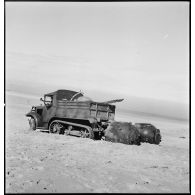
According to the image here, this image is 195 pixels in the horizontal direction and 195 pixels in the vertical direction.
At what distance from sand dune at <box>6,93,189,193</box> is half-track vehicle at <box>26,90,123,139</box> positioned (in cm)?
145

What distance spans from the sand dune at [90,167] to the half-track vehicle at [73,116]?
57.0 inches

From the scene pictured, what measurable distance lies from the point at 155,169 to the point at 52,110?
25.0 feet

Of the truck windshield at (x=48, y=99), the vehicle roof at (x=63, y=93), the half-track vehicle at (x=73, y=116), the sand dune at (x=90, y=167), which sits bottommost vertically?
the sand dune at (x=90, y=167)

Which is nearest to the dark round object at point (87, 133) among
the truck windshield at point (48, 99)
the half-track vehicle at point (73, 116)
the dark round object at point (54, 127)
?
the half-track vehicle at point (73, 116)

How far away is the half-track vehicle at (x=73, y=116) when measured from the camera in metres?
13.3

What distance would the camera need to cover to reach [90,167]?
8.18 meters

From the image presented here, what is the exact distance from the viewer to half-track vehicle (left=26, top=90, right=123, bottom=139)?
13252 mm

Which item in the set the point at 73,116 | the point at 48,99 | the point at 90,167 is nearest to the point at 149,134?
the point at 73,116

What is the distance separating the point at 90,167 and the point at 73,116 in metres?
5.71

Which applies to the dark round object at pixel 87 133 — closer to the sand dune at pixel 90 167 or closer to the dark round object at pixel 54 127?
the sand dune at pixel 90 167

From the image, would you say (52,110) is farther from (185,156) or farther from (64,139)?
(185,156)

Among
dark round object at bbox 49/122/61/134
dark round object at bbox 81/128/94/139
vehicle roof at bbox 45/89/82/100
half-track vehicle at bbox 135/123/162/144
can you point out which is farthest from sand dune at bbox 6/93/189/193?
vehicle roof at bbox 45/89/82/100

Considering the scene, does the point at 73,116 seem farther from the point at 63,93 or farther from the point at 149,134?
the point at 149,134
